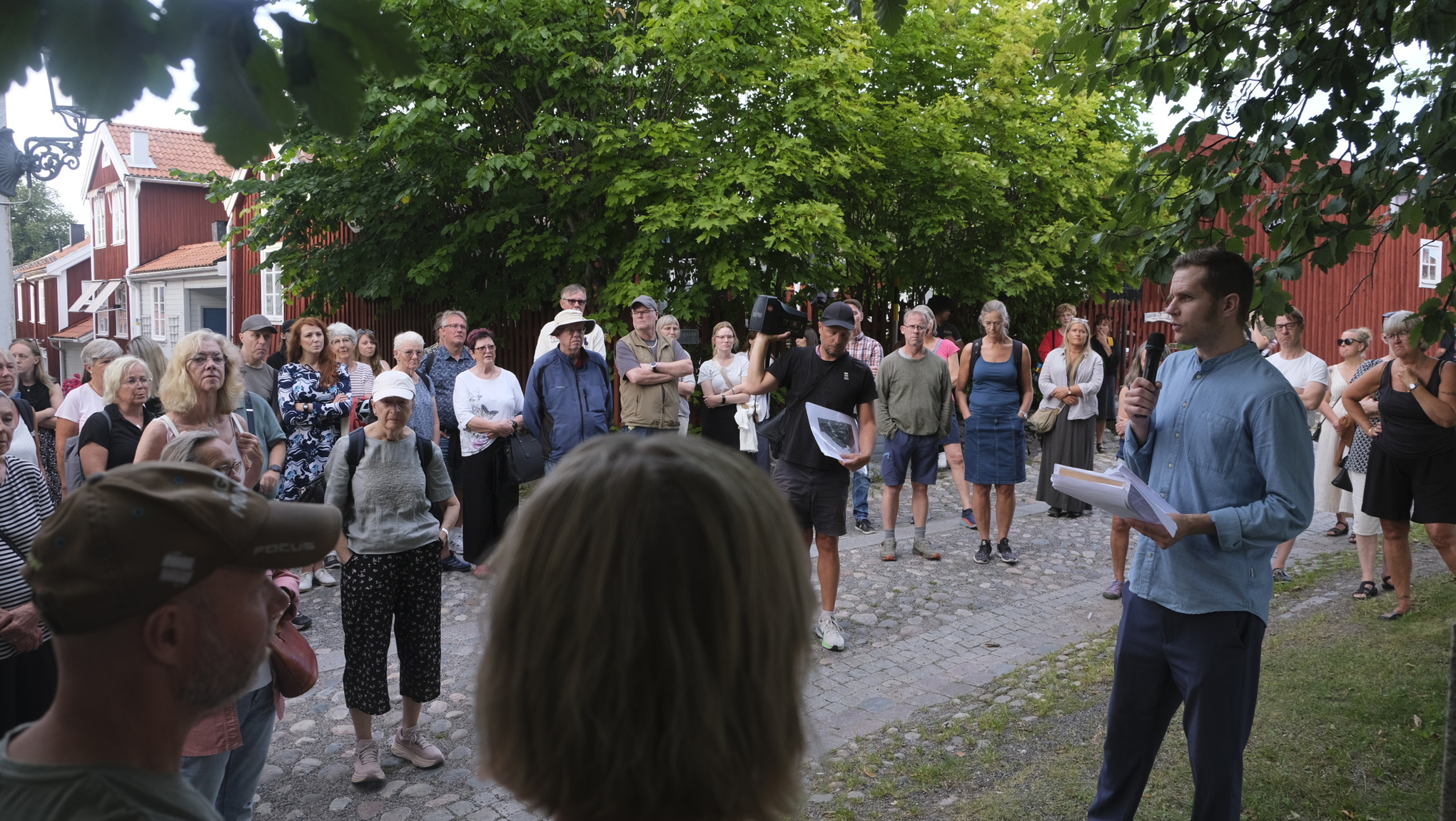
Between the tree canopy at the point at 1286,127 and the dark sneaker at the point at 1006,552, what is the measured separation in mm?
3938

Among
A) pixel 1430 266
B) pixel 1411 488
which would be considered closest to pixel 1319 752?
pixel 1411 488

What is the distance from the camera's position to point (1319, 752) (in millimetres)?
4520

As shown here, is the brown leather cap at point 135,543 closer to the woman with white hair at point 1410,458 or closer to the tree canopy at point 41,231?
the woman with white hair at point 1410,458

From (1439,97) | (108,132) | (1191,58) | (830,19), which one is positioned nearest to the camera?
(1439,97)

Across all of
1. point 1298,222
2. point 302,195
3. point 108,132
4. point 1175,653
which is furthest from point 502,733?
point 108,132

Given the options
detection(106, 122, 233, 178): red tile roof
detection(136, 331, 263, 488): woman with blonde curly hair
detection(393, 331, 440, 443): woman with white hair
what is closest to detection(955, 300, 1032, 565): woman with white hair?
detection(393, 331, 440, 443): woman with white hair

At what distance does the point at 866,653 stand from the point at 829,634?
0.25 m

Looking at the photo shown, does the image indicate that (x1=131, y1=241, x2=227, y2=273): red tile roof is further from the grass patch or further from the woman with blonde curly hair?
the grass patch

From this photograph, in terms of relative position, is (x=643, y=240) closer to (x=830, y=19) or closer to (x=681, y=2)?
(x=681, y=2)

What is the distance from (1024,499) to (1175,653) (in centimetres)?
851

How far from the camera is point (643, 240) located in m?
12.0

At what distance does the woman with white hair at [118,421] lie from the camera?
5.39m

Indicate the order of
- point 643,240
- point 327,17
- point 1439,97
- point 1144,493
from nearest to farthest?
point 327,17 → point 1144,493 → point 1439,97 → point 643,240

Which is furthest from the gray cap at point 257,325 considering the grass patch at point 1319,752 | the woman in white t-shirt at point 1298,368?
the woman in white t-shirt at point 1298,368
